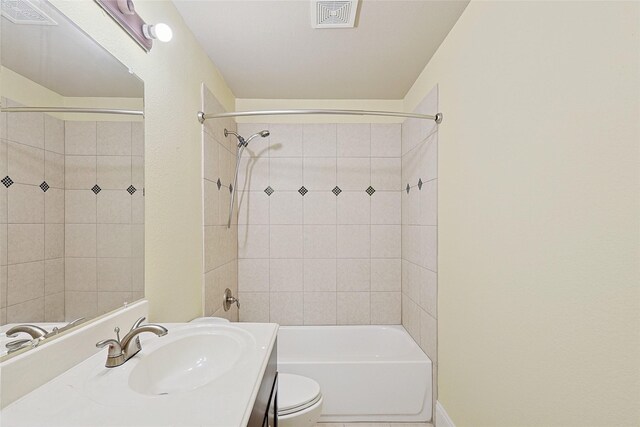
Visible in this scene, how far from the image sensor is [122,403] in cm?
73

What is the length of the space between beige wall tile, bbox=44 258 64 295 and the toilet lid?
1.14 meters

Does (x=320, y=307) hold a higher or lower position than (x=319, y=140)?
lower

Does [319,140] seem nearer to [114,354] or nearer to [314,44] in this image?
[314,44]

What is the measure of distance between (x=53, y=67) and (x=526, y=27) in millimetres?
1493

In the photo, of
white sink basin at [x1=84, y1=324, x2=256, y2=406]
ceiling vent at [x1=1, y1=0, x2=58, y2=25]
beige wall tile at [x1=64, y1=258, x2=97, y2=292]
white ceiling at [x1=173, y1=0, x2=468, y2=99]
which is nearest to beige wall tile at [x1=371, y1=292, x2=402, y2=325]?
white ceiling at [x1=173, y1=0, x2=468, y2=99]

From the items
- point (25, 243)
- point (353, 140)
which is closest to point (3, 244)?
point (25, 243)

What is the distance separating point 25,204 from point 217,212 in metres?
1.49

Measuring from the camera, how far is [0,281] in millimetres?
729

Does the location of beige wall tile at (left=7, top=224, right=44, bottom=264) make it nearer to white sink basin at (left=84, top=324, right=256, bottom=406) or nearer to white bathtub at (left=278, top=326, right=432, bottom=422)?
white sink basin at (left=84, top=324, right=256, bottom=406)

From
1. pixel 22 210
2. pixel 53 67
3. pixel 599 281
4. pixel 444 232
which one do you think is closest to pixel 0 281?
pixel 22 210

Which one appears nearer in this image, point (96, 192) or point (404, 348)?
point (96, 192)

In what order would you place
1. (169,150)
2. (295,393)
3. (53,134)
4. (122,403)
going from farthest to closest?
(295,393)
(169,150)
(53,134)
(122,403)

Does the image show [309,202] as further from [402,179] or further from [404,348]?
[404,348]

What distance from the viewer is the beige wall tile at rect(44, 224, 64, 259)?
867 millimetres
